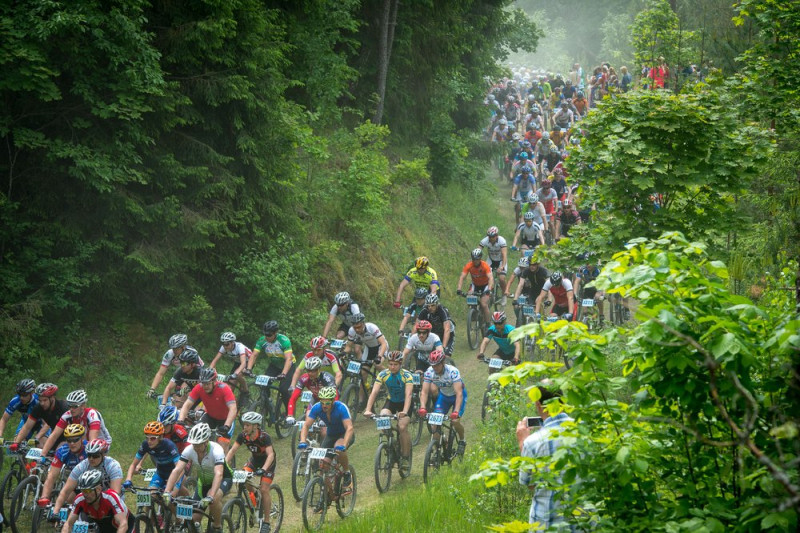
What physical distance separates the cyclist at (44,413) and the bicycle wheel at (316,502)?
13.9ft

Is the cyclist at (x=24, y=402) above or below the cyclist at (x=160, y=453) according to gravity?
above

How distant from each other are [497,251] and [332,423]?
9.85m

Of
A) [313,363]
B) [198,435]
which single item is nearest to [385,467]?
[313,363]

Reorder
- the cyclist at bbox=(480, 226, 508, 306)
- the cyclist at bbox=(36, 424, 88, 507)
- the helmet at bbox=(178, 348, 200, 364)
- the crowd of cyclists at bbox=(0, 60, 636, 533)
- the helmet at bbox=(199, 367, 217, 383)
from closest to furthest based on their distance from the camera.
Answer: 1. the crowd of cyclists at bbox=(0, 60, 636, 533)
2. the cyclist at bbox=(36, 424, 88, 507)
3. the helmet at bbox=(199, 367, 217, 383)
4. the helmet at bbox=(178, 348, 200, 364)
5. the cyclist at bbox=(480, 226, 508, 306)

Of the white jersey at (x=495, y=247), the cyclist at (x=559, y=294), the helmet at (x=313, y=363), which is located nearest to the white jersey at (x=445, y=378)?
the helmet at (x=313, y=363)

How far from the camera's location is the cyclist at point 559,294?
58.0 feet

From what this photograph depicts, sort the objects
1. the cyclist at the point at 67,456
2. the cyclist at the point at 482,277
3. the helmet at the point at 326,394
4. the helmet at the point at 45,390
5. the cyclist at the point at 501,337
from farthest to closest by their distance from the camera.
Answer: the cyclist at the point at 482,277 → the cyclist at the point at 501,337 → the helmet at the point at 45,390 → the helmet at the point at 326,394 → the cyclist at the point at 67,456

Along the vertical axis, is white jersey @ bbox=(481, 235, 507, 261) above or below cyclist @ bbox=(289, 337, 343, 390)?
above

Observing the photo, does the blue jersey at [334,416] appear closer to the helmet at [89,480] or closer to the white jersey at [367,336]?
the helmet at [89,480]

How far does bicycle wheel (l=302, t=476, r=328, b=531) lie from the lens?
11.8 meters

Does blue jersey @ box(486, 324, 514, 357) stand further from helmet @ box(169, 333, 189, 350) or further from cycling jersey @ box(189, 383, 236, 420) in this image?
helmet @ box(169, 333, 189, 350)

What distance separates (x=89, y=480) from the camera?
392 inches

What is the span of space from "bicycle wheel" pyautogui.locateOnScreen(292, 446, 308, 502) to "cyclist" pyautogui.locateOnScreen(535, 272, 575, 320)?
6902 millimetres

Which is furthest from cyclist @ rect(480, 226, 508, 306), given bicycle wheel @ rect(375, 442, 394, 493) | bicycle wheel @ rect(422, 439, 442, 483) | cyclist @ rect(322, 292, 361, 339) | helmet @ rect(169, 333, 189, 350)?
helmet @ rect(169, 333, 189, 350)
